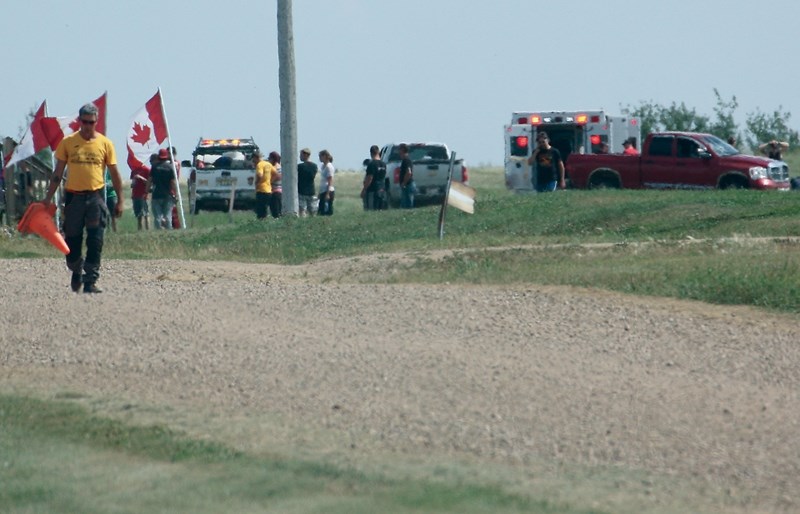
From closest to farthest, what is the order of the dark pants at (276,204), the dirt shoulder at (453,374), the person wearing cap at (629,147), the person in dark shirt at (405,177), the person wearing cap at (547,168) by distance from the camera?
the dirt shoulder at (453,374) < the person wearing cap at (547,168) < the person in dark shirt at (405,177) < the dark pants at (276,204) < the person wearing cap at (629,147)

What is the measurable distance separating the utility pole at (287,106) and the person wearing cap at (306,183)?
117cm

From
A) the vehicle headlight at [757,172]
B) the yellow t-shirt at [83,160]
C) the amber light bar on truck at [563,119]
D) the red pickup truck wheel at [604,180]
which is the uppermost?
the amber light bar on truck at [563,119]

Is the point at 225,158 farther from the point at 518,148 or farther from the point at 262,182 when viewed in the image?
the point at 262,182

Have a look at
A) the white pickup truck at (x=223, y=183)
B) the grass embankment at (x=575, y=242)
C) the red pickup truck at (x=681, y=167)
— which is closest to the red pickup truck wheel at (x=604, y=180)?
the red pickup truck at (x=681, y=167)

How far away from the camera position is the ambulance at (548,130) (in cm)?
3775

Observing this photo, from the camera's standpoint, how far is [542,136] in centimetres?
3003

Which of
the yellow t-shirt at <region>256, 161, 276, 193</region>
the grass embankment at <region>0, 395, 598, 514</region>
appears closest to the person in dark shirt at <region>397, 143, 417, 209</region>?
the yellow t-shirt at <region>256, 161, 276, 193</region>

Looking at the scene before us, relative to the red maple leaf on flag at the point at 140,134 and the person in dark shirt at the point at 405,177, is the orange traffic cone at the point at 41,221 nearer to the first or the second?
the red maple leaf on flag at the point at 140,134

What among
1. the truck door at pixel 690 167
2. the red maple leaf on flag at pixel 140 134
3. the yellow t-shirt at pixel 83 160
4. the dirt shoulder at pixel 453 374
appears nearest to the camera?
the dirt shoulder at pixel 453 374

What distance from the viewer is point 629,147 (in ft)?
114

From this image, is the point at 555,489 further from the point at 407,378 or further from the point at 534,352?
the point at 534,352

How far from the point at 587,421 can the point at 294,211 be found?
21.3 metres

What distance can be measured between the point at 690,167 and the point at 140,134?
11583mm

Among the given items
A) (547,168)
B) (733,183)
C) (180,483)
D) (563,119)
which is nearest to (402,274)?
(180,483)
